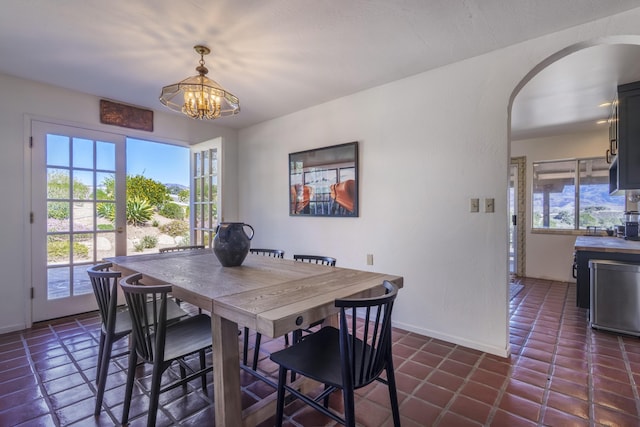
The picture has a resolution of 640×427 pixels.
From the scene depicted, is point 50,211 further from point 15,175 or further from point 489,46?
point 489,46

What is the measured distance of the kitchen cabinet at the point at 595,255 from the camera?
2.91 metres

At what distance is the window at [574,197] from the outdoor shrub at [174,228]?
7.67 meters

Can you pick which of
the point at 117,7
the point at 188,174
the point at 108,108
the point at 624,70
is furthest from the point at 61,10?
the point at 624,70

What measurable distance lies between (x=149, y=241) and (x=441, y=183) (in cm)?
697

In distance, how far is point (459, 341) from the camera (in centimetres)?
260

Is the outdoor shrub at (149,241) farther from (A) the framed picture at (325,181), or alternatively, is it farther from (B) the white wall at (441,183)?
(B) the white wall at (441,183)

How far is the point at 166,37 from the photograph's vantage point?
2184 mm

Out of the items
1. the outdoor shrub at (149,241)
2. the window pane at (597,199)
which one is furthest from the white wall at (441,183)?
the outdoor shrub at (149,241)

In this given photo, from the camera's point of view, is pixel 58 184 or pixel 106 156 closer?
pixel 58 184

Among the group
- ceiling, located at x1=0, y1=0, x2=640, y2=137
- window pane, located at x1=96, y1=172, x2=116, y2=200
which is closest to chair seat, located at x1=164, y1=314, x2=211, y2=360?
ceiling, located at x1=0, y1=0, x2=640, y2=137

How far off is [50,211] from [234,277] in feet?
8.71

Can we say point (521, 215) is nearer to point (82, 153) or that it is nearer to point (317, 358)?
point (317, 358)

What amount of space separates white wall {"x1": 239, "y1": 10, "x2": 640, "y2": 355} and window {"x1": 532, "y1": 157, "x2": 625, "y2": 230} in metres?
3.61

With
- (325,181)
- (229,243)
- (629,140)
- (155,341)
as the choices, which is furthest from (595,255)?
(155,341)
